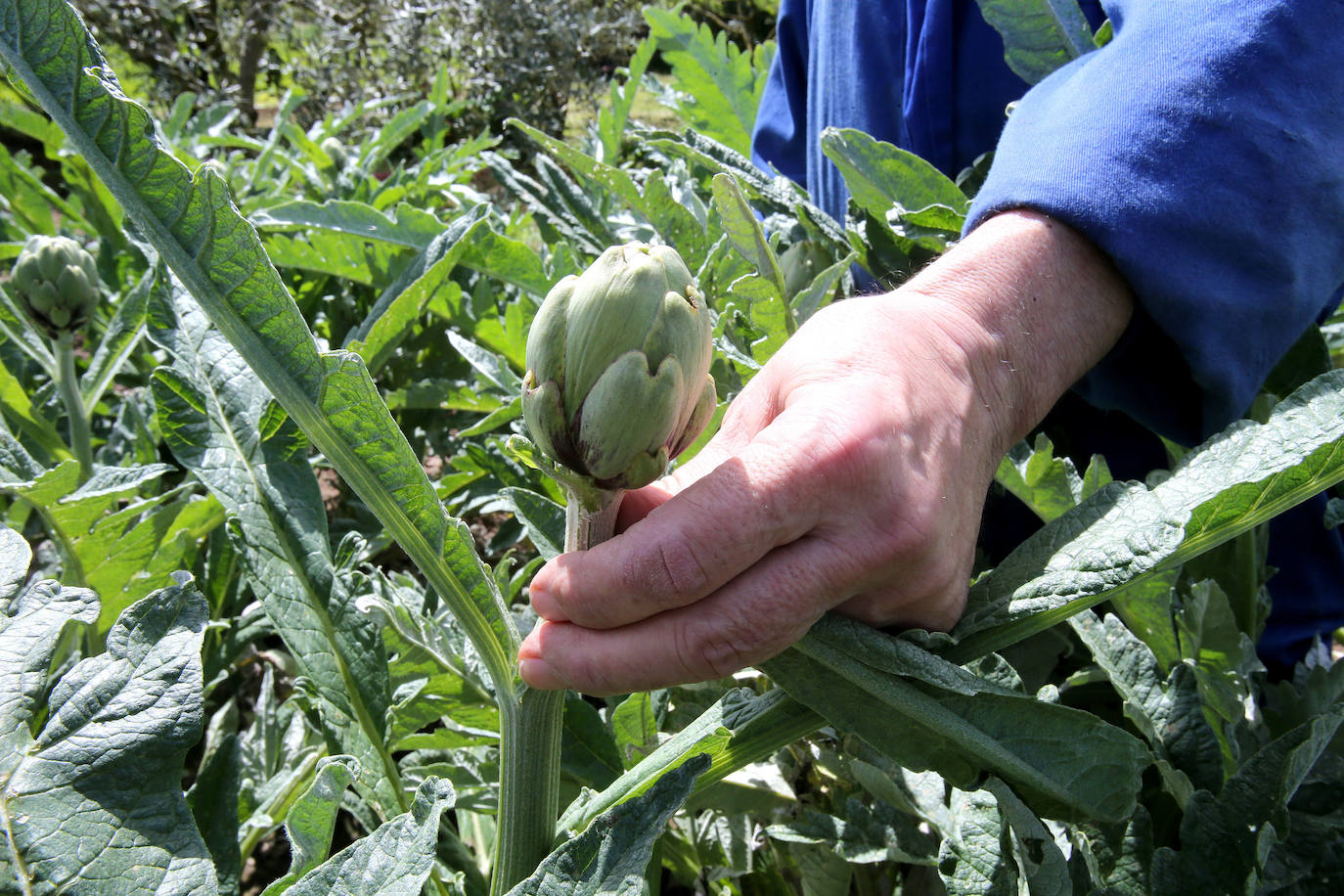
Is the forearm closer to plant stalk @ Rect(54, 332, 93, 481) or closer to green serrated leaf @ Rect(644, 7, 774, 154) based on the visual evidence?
green serrated leaf @ Rect(644, 7, 774, 154)

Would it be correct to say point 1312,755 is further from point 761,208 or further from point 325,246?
point 325,246

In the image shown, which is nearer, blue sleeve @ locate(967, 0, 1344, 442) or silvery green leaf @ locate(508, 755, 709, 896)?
silvery green leaf @ locate(508, 755, 709, 896)

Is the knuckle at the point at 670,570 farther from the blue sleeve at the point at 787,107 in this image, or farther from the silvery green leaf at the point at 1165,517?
the blue sleeve at the point at 787,107

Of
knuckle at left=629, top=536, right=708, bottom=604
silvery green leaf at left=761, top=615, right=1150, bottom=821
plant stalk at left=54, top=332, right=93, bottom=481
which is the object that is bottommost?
silvery green leaf at left=761, top=615, right=1150, bottom=821

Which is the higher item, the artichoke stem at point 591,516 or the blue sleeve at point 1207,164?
the artichoke stem at point 591,516

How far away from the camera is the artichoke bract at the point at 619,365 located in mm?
406

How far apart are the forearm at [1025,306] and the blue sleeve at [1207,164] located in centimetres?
2

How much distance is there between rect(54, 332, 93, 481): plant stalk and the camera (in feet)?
2.89

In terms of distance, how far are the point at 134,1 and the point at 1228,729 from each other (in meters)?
4.67

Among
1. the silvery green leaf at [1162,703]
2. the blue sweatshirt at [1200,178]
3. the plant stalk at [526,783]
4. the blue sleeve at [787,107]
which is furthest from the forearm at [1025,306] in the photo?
the blue sleeve at [787,107]

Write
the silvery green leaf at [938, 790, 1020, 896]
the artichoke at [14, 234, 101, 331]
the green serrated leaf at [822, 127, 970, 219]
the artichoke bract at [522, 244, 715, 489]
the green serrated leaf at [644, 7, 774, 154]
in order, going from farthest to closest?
the green serrated leaf at [644, 7, 774, 154] < the artichoke at [14, 234, 101, 331] < the green serrated leaf at [822, 127, 970, 219] < the silvery green leaf at [938, 790, 1020, 896] < the artichoke bract at [522, 244, 715, 489]

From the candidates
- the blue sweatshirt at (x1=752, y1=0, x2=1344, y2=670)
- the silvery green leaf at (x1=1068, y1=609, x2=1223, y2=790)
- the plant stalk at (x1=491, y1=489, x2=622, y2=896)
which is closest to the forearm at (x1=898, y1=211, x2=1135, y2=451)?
the blue sweatshirt at (x1=752, y1=0, x2=1344, y2=670)

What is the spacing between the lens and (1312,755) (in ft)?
1.69

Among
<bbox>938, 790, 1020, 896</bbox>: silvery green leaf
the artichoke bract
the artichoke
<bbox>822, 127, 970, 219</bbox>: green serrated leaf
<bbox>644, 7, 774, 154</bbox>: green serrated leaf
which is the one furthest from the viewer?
<bbox>644, 7, 774, 154</bbox>: green serrated leaf
